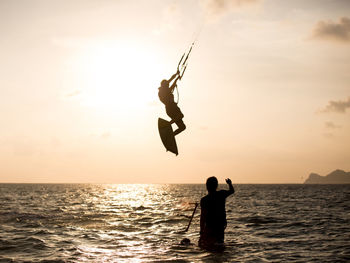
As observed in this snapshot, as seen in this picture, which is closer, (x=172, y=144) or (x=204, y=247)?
(x=172, y=144)

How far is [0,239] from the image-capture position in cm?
1547

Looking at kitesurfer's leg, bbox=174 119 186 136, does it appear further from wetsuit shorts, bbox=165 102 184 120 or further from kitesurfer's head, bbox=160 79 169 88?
kitesurfer's head, bbox=160 79 169 88

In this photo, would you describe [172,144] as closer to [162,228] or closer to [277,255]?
[277,255]

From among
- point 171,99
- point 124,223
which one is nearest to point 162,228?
point 124,223

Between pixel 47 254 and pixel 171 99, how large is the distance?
675 cm

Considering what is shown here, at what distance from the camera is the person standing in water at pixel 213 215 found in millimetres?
11741

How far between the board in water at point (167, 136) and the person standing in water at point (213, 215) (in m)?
1.55

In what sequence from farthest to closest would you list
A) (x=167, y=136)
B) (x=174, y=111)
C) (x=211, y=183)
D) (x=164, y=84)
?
(x=167, y=136)
(x=211, y=183)
(x=174, y=111)
(x=164, y=84)

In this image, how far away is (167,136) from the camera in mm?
11953

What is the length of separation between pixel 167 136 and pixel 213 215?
2965 mm

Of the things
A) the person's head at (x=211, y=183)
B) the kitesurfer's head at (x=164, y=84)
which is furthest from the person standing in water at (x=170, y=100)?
the person's head at (x=211, y=183)

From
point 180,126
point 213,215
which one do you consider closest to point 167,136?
point 180,126

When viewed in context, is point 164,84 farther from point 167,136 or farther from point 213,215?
point 213,215

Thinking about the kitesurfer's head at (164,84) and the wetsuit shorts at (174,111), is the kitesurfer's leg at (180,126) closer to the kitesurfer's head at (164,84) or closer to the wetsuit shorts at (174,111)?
the wetsuit shorts at (174,111)
